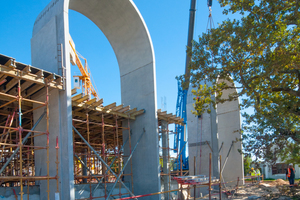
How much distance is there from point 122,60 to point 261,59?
287 inches

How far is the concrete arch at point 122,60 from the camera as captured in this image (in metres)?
10.5

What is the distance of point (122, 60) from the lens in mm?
15844

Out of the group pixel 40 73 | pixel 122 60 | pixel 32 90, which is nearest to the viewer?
pixel 40 73

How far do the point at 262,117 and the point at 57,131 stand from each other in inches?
384

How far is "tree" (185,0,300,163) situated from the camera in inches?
472

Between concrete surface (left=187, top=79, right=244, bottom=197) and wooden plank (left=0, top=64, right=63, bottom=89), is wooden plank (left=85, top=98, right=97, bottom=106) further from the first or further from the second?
concrete surface (left=187, top=79, right=244, bottom=197)

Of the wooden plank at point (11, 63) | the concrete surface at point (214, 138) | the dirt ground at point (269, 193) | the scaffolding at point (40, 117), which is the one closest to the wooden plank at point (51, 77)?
the scaffolding at point (40, 117)

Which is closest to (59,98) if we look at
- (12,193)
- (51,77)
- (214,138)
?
(51,77)

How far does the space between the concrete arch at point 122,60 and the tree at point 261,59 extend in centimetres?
267

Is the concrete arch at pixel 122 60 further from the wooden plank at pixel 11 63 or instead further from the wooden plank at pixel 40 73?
the wooden plank at pixel 11 63

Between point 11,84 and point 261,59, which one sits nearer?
point 11,84

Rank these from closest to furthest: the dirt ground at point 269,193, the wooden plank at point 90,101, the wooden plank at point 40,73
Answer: the wooden plank at point 40,73, the wooden plank at point 90,101, the dirt ground at point 269,193

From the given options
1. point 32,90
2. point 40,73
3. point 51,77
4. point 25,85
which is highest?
point 40,73

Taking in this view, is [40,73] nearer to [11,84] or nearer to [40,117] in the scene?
[11,84]
